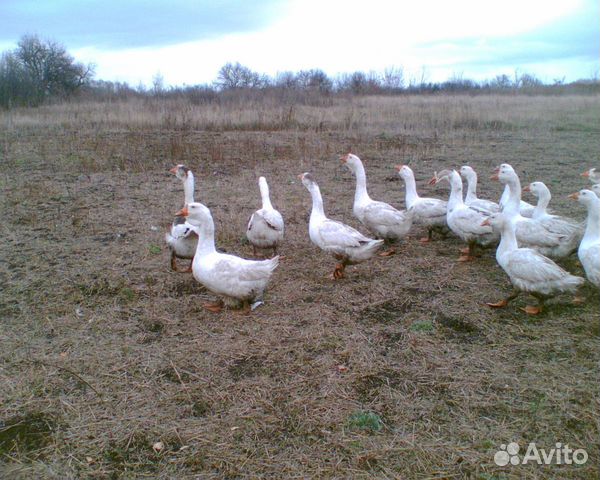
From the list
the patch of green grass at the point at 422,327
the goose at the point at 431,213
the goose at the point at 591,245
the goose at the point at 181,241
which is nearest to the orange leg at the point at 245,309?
the goose at the point at 181,241

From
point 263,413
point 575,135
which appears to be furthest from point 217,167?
point 575,135

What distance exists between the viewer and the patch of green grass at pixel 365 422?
3.05 m

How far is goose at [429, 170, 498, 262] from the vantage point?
568 centimetres

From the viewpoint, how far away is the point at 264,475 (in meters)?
2.72

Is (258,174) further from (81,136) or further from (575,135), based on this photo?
(575,135)

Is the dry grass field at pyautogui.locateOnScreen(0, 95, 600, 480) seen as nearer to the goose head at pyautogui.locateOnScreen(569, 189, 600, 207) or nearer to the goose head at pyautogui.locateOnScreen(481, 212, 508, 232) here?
the goose head at pyautogui.locateOnScreen(481, 212, 508, 232)

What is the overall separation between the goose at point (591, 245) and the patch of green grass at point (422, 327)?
5.49ft

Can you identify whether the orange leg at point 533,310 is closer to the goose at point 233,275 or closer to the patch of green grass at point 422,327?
the patch of green grass at point 422,327

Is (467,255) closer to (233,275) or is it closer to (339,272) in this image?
(339,272)

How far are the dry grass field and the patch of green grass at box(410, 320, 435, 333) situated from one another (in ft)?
0.06

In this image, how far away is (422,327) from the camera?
4262 millimetres

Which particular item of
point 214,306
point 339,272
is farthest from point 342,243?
point 214,306

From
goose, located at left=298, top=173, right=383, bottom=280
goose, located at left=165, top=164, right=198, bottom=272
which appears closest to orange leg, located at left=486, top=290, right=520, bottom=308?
goose, located at left=298, top=173, right=383, bottom=280

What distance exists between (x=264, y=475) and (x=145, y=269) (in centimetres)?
360
